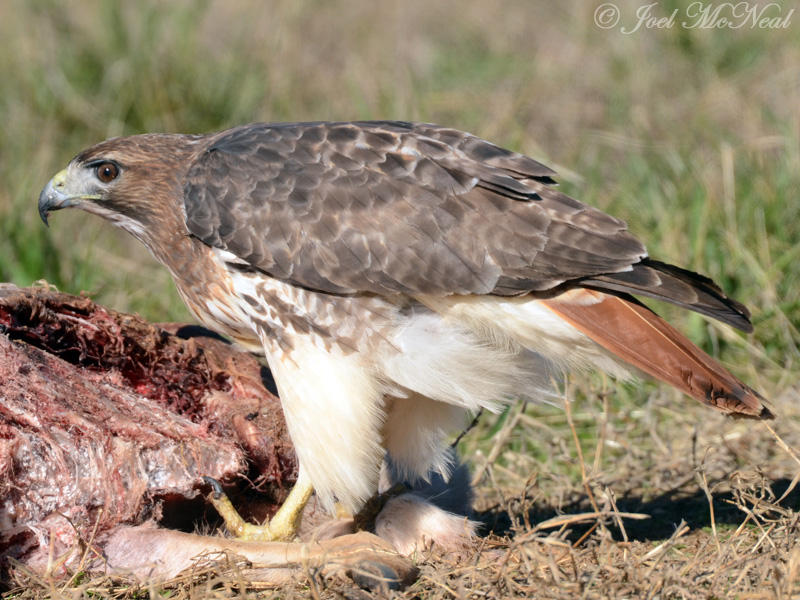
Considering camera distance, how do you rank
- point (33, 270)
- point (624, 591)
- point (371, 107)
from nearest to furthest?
point (624, 591) < point (33, 270) < point (371, 107)

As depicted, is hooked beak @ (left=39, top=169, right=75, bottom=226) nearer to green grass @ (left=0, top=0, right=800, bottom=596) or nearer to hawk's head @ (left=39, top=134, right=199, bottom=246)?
hawk's head @ (left=39, top=134, right=199, bottom=246)

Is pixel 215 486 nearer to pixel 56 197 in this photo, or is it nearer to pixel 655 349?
pixel 56 197

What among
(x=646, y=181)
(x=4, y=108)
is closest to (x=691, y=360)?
(x=646, y=181)

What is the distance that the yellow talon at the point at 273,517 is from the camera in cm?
336

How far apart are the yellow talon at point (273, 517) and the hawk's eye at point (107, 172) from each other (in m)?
1.29

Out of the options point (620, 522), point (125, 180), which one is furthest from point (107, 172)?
point (620, 522)

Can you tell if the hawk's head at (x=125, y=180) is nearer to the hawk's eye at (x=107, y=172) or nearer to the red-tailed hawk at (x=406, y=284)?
the hawk's eye at (x=107, y=172)

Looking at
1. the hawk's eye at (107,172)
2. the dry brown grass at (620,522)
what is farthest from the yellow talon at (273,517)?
the hawk's eye at (107,172)

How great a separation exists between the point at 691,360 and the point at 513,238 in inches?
26.8

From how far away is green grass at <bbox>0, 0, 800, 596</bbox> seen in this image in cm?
541

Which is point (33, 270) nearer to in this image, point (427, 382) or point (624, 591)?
point (427, 382)

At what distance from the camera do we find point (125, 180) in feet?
12.6

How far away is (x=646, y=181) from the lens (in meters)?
6.25

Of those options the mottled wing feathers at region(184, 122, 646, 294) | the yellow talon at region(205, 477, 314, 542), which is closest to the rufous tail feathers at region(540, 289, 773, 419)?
the mottled wing feathers at region(184, 122, 646, 294)
